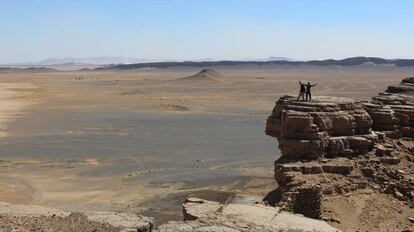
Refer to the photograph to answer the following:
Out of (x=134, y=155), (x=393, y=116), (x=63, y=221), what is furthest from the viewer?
(x=134, y=155)

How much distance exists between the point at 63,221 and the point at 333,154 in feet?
37.5

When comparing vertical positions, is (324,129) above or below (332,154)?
above

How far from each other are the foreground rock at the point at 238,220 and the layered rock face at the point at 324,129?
209 inches

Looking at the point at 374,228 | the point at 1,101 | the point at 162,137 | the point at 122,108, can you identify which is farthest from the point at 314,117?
the point at 1,101

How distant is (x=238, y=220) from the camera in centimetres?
1503

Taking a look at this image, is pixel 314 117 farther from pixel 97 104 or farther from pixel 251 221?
pixel 97 104

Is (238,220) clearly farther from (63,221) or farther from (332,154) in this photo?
(332,154)

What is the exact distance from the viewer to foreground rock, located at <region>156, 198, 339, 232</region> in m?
14.3

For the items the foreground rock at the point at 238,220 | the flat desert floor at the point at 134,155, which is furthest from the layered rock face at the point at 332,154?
the flat desert floor at the point at 134,155

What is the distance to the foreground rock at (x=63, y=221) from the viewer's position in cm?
1414

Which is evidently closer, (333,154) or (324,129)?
(324,129)

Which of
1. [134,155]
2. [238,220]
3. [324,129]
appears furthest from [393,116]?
[134,155]

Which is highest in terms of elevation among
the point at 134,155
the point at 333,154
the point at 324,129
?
the point at 324,129

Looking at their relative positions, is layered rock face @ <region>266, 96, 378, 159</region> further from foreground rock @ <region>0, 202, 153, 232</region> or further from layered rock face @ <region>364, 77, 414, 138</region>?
foreground rock @ <region>0, 202, 153, 232</region>
